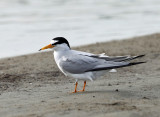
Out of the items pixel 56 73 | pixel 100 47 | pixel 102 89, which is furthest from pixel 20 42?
pixel 102 89

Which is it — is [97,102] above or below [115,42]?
above

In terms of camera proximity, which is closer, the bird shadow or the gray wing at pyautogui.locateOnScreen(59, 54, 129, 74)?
the bird shadow

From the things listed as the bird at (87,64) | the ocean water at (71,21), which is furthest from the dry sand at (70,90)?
the ocean water at (71,21)

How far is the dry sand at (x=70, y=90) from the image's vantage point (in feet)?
14.6

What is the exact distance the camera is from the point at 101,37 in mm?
11836

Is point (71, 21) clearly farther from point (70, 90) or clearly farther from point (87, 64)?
point (87, 64)

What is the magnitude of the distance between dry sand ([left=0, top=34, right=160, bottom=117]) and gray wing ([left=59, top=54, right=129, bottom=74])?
34 centimetres

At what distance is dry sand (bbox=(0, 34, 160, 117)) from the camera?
4453 mm

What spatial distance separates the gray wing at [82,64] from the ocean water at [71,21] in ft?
13.5

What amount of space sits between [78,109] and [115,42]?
21.5ft

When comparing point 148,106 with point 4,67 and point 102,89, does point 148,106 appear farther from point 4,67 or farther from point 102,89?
point 4,67

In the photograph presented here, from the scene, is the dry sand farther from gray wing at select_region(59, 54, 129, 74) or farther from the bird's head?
the bird's head

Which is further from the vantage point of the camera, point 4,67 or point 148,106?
point 4,67

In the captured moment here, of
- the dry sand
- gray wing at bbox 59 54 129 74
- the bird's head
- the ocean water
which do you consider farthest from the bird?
the ocean water
